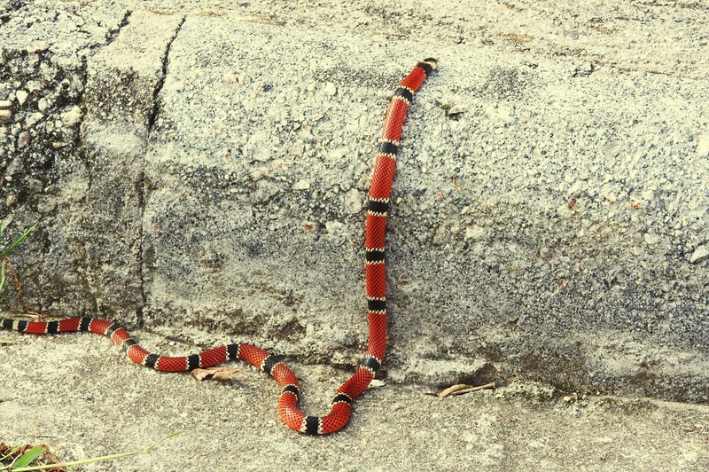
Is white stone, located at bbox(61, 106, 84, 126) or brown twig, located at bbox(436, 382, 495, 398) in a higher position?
white stone, located at bbox(61, 106, 84, 126)

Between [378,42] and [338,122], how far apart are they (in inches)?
26.1

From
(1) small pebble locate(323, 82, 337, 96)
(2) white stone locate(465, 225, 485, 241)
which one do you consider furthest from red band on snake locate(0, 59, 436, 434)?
(2) white stone locate(465, 225, 485, 241)

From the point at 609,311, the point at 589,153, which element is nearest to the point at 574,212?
the point at 589,153

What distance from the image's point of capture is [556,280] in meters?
3.85

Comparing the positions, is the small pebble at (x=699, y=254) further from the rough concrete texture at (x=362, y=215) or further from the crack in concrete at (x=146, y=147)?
the crack in concrete at (x=146, y=147)

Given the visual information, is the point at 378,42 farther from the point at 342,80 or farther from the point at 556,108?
the point at 556,108

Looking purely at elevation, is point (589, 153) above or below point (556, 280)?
above

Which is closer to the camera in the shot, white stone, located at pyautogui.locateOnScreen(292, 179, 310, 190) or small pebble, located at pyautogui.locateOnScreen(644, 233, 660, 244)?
small pebble, located at pyautogui.locateOnScreen(644, 233, 660, 244)

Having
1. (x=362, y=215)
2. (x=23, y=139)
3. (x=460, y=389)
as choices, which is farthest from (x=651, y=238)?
(x=23, y=139)

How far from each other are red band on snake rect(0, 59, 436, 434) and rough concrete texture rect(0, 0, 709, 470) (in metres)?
0.07

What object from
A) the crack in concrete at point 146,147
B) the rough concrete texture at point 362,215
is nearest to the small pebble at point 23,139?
the rough concrete texture at point 362,215

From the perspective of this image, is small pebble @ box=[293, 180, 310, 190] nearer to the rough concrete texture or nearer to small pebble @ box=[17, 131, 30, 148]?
the rough concrete texture

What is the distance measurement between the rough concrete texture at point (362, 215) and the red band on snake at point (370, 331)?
7cm

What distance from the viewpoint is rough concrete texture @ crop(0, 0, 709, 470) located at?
148 inches
